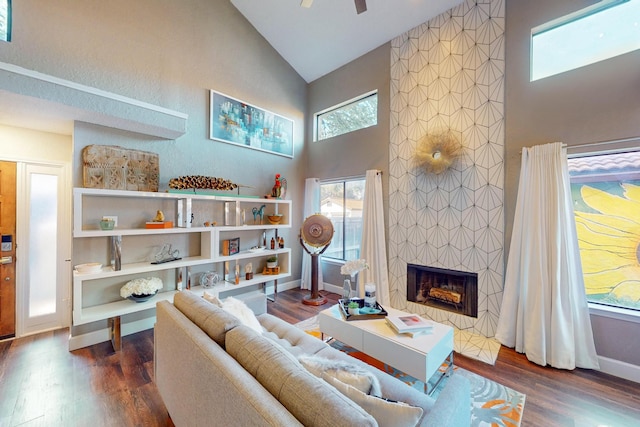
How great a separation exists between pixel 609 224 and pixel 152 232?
4764 millimetres

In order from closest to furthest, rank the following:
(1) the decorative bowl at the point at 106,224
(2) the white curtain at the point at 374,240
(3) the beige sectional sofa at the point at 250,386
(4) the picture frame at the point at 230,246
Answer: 1. (3) the beige sectional sofa at the point at 250,386
2. (1) the decorative bowl at the point at 106,224
3. (4) the picture frame at the point at 230,246
4. (2) the white curtain at the point at 374,240

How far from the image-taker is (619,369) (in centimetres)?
227

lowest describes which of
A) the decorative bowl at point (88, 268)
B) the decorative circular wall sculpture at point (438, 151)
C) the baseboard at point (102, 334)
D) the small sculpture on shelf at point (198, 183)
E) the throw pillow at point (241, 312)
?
the baseboard at point (102, 334)

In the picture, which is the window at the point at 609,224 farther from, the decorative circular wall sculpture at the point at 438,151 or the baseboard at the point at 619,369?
the decorative circular wall sculpture at the point at 438,151

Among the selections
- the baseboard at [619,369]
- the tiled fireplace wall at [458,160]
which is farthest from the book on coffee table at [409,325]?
the baseboard at [619,369]

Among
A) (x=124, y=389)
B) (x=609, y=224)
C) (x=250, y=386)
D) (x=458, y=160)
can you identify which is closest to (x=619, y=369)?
(x=609, y=224)

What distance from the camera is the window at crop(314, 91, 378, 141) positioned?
4227mm

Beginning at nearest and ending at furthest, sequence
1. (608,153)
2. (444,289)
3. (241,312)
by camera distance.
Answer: (241,312) → (608,153) → (444,289)

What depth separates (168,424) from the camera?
69.3 inches

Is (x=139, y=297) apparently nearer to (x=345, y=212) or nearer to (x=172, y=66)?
(x=172, y=66)

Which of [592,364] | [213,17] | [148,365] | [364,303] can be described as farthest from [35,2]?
[592,364]

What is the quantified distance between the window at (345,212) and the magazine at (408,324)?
2073mm

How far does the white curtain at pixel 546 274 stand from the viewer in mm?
2406

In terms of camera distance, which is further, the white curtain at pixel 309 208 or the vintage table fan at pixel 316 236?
the white curtain at pixel 309 208
